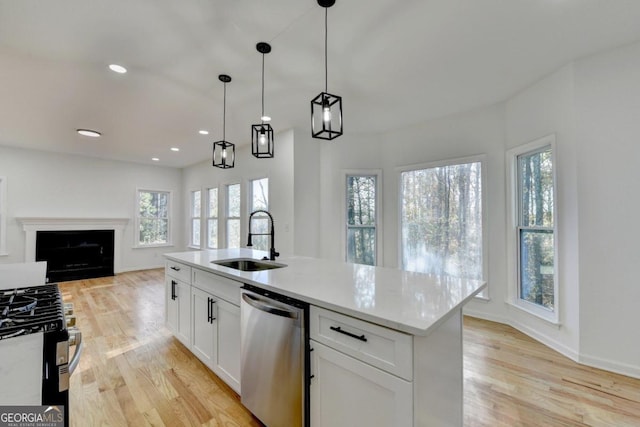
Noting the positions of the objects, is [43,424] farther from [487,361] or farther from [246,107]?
[246,107]

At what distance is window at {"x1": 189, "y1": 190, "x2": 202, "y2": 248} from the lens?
281 inches

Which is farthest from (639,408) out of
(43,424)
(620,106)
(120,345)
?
(120,345)

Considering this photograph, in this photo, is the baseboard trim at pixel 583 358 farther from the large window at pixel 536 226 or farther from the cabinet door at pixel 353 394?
the cabinet door at pixel 353 394

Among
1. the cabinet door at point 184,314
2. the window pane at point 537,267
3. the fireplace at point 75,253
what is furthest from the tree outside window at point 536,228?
the fireplace at point 75,253

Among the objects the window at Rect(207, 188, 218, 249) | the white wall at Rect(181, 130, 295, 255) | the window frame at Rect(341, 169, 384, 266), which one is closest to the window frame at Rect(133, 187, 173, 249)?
the window at Rect(207, 188, 218, 249)

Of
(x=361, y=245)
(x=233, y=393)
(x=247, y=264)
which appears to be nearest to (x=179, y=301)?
(x=247, y=264)

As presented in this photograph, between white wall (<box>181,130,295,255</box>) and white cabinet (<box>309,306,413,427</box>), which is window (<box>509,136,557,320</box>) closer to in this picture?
white cabinet (<box>309,306,413,427</box>)

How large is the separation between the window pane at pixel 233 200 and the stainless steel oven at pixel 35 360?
4.88m

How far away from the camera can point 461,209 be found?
379cm

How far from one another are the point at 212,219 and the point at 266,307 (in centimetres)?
544

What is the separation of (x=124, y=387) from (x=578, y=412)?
3.24m

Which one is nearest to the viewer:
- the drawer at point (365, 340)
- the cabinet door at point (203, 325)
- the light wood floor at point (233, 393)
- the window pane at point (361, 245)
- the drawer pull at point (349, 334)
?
the drawer at point (365, 340)

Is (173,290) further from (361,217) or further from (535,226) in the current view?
(535,226)

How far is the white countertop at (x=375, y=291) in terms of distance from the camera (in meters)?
1.14
